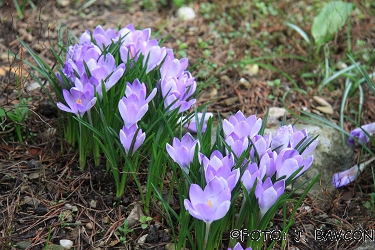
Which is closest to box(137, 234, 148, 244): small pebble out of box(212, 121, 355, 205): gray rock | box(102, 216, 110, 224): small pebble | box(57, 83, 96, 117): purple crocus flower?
box(102, 216, 110, 224): small pebble

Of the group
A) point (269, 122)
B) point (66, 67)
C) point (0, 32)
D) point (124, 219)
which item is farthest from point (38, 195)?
point (0, 32)

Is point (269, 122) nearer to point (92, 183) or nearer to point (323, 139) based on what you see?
point (323, 139)

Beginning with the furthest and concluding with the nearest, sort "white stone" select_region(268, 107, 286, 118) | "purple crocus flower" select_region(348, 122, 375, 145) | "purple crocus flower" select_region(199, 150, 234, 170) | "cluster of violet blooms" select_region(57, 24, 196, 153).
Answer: "white stone" select_region(268, 107, 286, 118)
"purple crocus flower" select_region(348, 122, 375, 145)
"cluster of violet blooms" select_region(57, 24, 196, 153)
"purple crocus flower" select_region(199, 150, 234, 170)

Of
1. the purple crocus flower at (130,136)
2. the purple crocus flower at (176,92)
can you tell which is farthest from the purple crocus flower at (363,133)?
the purple crocus flower at (130,136)

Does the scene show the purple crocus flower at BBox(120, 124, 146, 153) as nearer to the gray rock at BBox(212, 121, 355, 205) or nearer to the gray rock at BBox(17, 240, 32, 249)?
the gray rock at BBox(17, 240, 32, 249)

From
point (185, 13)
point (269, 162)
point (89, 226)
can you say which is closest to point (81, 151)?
point (89, 226)

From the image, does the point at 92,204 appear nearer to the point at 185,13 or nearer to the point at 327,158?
the point at 327,158

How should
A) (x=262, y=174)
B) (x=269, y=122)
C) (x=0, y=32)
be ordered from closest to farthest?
(x=262, y=174), (x=269, y=122), (x=0, y=32)
